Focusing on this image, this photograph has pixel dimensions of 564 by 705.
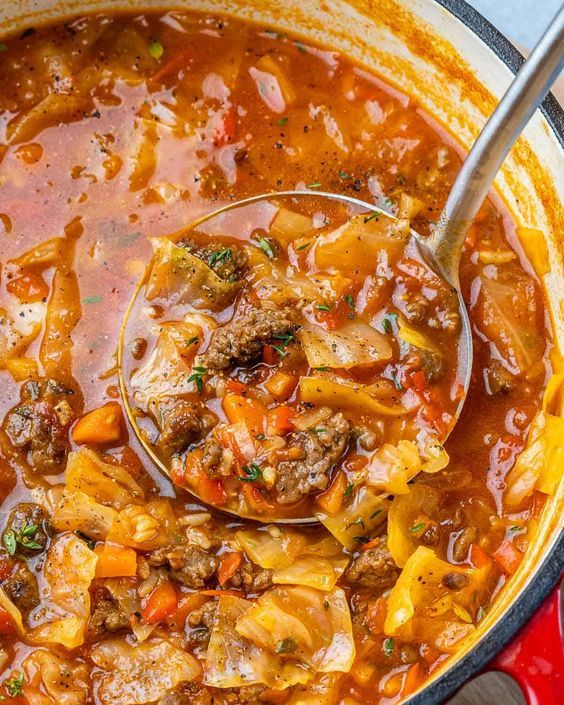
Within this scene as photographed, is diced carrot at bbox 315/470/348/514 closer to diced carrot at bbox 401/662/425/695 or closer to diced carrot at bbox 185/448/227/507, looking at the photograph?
diced carrot at bbox 185/448/227/507

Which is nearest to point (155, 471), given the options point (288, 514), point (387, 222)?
point (288, 514)

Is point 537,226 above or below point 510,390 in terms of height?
above

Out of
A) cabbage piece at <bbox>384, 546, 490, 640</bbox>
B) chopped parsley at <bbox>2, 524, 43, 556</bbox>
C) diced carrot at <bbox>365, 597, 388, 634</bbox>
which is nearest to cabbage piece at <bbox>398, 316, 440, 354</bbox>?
cabbage piece at <bbox>384, 546, 490, 640</bbox>

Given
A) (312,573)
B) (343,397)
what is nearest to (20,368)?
(343,397)

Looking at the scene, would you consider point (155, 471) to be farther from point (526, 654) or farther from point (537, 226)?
point (537, 226)

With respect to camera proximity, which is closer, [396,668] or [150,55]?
[396,668]
